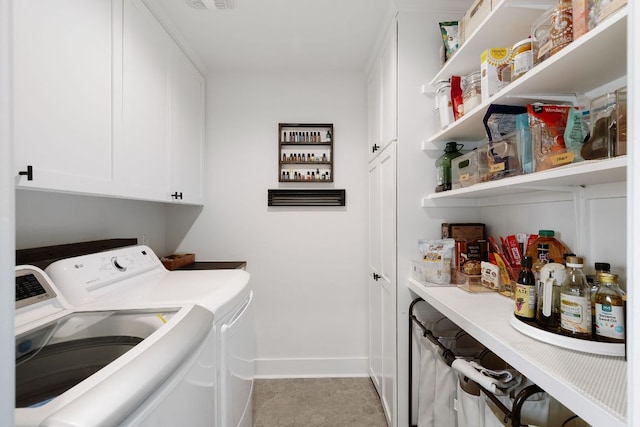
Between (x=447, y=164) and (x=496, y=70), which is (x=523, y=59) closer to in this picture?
(x=496, y=70)

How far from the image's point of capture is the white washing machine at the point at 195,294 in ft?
3.82

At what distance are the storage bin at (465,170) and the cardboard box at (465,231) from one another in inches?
9.7

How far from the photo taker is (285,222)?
2.49 meters

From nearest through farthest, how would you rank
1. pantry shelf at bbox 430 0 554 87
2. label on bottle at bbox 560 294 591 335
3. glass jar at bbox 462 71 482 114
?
label on bottle at bbox 560 294 591 335 < pantry shelf at bbox 430 0 554 87 < glass jar at bbox 462 71 482 114

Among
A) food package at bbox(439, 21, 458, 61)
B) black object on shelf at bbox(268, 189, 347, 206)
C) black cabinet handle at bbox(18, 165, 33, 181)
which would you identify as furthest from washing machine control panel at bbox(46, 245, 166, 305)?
food package at bbox(439, 21, 458, 61)

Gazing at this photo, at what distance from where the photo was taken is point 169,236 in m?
2.47

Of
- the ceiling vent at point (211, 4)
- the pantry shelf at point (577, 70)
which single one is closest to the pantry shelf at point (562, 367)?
the pantry shelf at point (577, 70)

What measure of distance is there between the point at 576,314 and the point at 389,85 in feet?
4.88

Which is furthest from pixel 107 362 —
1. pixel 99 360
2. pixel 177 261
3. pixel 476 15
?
pixel 476 15

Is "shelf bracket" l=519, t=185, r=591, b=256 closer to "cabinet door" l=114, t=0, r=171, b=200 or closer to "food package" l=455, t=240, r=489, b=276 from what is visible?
"food package" l=455, t=240, r=489, b=276

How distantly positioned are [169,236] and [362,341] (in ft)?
6.17

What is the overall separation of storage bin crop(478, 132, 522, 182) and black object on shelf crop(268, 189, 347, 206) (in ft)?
4.38

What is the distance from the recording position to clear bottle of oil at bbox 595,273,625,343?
78 cm

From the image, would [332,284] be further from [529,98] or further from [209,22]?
[209,22]
